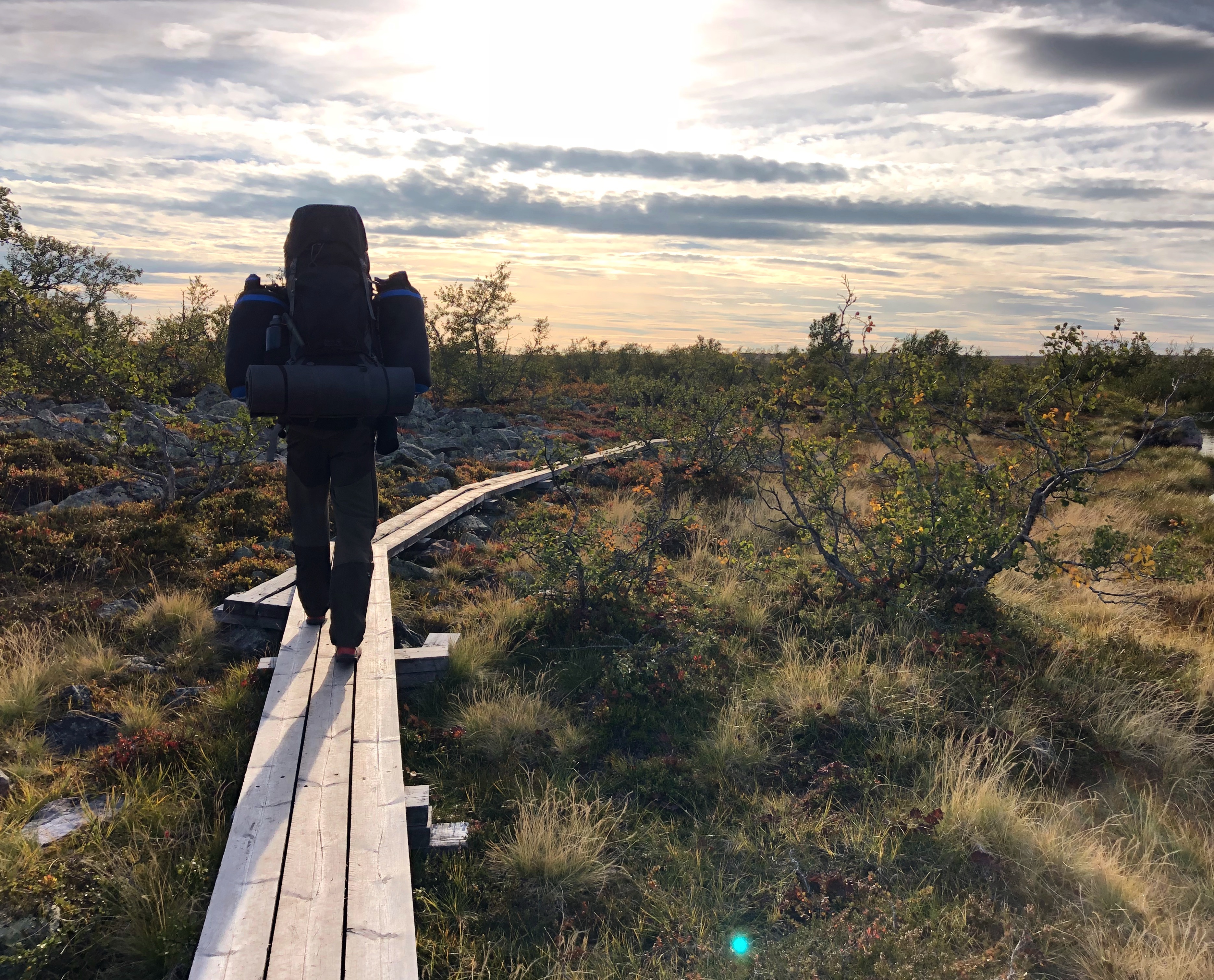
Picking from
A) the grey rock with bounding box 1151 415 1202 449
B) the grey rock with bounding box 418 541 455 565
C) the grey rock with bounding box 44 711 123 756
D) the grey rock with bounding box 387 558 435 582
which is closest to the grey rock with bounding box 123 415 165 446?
the grey rock with bounding box 418 541 455 565

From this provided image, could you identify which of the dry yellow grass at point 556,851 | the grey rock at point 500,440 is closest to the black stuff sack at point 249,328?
the dry yellow grass at point 556,851

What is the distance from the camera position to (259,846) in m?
2.99

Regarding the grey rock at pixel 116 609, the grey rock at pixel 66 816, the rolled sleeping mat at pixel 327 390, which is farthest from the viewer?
the grey rock at pixel 116 609

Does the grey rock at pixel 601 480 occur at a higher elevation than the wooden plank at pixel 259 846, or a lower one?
lower

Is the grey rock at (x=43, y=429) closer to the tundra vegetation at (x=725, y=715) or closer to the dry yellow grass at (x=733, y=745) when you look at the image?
the tundra vegetation at (x=725, y=715)

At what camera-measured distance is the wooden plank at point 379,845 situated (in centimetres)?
251

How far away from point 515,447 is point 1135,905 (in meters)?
13.8

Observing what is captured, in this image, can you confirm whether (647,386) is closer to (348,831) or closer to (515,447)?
(515,447)

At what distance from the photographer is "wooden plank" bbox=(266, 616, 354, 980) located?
8.15 ft

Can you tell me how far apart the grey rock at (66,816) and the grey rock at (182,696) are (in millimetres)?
935

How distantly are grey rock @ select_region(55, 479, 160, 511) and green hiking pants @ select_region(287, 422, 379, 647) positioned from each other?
16.3 ft

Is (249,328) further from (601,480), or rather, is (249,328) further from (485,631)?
(601,480)

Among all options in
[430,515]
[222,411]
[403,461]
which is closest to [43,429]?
[222,411]

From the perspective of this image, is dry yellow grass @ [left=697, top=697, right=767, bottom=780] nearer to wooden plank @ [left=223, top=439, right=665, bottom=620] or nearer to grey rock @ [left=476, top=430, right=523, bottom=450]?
wooden plank @ [left=223, top=439, right=665, bottom=620]
